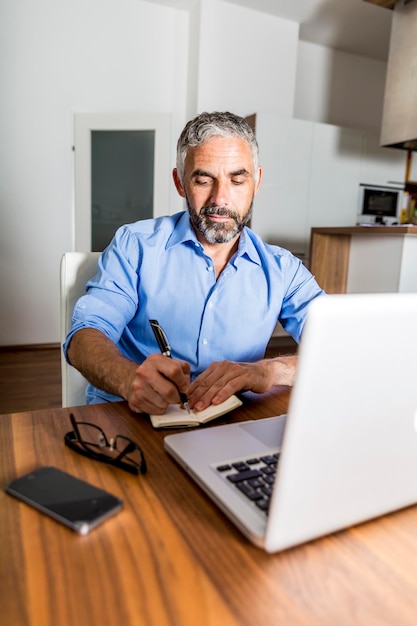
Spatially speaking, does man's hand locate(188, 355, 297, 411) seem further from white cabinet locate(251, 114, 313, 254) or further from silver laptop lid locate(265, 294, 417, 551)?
white cabinet locate(251, 114, 313, 254)

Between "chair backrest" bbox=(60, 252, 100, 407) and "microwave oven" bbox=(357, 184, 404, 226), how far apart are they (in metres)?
3.42

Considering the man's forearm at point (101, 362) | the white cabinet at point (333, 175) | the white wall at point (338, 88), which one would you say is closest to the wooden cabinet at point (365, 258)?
the white cabinet at point (333, 175)

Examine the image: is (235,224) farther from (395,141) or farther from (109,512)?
(395,141)

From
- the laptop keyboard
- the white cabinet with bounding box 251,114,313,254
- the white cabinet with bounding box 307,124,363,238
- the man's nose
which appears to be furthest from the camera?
the white cabinet with bounding box 307,124,363,238

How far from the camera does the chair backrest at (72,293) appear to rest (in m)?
1.08

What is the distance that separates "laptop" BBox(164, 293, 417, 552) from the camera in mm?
342

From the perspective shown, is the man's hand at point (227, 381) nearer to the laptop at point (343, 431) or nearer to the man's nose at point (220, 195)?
the laptop at point (343, 431)

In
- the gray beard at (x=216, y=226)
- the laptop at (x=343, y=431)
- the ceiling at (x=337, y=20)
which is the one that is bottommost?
the laptop at (x=343, y=431)

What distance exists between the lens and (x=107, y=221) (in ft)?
12.1

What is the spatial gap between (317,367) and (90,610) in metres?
0.26

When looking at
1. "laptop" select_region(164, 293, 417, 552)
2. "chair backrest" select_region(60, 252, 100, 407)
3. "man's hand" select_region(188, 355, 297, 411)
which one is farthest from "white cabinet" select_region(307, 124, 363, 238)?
"laptop" select_region(164, 293, 417, 552)

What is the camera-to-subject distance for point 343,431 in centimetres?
38

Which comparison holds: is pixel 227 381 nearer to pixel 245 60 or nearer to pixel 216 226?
pixel 216 226

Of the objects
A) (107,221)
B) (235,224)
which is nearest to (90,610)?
(235,224)
